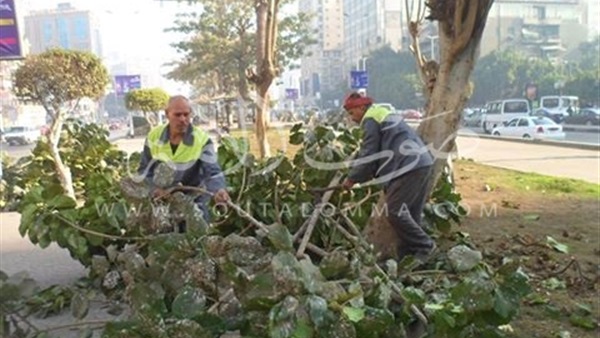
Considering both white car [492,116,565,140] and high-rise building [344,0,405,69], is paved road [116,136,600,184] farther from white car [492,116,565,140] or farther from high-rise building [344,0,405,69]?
high-rise building [344,0,405,69]

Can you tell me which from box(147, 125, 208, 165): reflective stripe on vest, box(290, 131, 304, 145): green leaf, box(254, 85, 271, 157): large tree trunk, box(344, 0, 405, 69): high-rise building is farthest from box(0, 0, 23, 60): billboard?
box(344, 0, 405, 69): high-rise building

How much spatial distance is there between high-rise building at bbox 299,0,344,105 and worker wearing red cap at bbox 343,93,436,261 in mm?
33721

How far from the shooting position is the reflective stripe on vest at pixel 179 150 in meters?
4.57

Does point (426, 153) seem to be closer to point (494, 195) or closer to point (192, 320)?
point (192, 320)

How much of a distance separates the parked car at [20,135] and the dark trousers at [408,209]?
108ft

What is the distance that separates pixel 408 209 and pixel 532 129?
76.0ft

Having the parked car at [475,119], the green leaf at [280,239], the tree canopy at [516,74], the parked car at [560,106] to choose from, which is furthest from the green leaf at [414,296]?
the tree canopy at [516,74]

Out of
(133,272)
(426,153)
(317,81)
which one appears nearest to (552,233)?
(426,153)

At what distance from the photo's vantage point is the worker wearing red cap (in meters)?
4.95

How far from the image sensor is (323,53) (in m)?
58.7

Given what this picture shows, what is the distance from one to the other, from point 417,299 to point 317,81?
51153mm

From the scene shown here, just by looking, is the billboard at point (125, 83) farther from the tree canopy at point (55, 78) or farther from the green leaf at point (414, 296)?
the green leaf at point (414, 296)

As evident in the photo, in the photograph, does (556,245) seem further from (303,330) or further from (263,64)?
(263,64)

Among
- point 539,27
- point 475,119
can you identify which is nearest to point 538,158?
point 475,119
